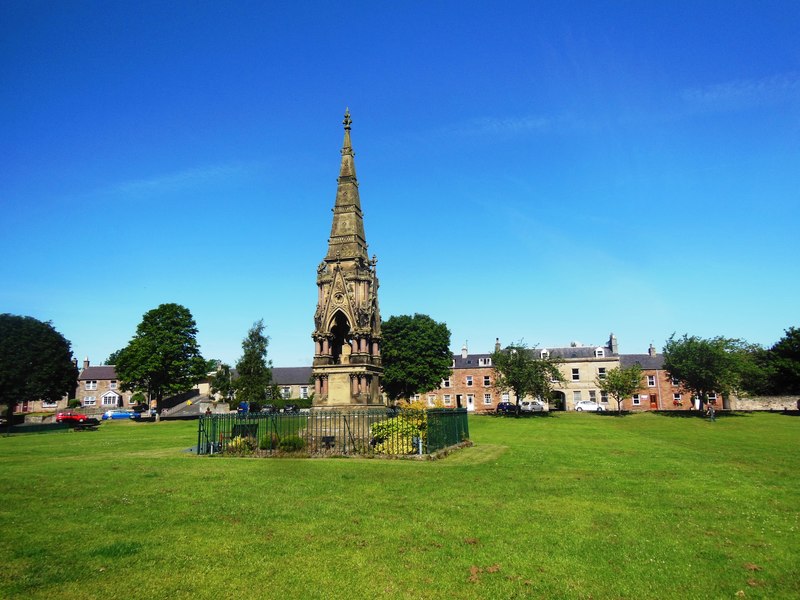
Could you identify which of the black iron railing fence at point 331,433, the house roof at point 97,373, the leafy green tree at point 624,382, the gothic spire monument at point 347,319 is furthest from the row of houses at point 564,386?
the black iron railing fence at point 331,433

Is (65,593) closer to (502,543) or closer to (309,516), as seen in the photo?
(309,516)

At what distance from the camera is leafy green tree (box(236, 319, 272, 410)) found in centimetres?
7038

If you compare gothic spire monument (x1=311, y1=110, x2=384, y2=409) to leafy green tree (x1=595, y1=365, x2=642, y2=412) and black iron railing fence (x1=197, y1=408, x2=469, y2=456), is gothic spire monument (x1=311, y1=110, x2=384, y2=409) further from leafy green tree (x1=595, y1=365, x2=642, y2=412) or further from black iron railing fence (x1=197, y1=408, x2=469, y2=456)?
leafy green tree (x1=595, y1=365, x2=642, y2=412)

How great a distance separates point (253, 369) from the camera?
72375 millimetres

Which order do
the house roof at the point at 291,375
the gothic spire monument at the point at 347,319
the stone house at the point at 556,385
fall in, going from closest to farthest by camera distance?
the gothic spire monument at the point at 347,319, the stone house at the point at 556,385, the house roof at the point at 291,375

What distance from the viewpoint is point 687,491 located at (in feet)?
43.1

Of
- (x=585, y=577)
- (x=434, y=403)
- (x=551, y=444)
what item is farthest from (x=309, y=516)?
(x=434, y=403)

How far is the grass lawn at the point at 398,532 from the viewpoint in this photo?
690 centimetres

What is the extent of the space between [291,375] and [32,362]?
48127mm

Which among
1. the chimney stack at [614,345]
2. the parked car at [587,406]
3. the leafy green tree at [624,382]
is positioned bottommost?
the parked car at [587,406]

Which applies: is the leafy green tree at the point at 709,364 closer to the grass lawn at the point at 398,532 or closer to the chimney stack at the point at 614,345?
the chimney stack at the point at 614,345

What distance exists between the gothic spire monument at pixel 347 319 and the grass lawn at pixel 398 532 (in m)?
8.56

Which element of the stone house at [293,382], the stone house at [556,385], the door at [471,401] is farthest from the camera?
the stone house at [293,382]

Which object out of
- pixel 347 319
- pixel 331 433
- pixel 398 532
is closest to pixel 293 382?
pixel 347 319
